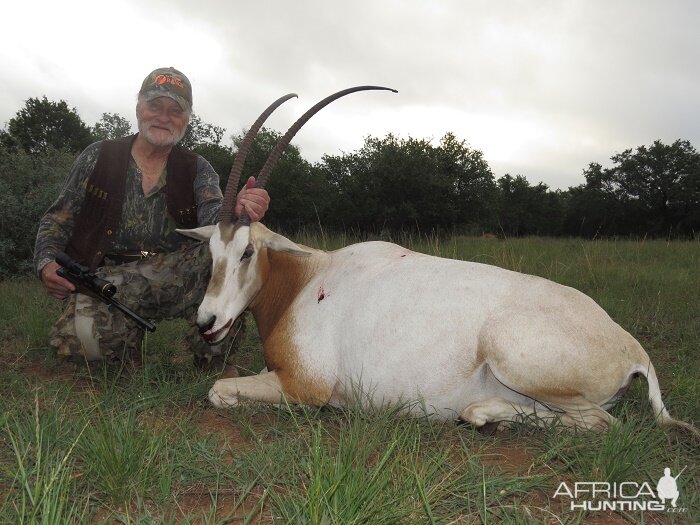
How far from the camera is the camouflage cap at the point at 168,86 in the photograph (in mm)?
4707

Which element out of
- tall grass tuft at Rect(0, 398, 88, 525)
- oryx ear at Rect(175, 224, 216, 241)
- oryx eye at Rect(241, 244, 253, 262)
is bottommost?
tall grass tuft at Rect(0, 398, 88, 525)

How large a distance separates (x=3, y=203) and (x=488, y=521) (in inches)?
533

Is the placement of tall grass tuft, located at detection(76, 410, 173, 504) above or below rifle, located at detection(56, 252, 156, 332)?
below

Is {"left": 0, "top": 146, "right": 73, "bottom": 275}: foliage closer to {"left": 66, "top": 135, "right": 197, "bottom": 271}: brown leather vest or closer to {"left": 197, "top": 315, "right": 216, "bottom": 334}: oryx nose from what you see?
{"left": 66, "top": 135, "right": 197, "bottom": 271}: brown leather vest

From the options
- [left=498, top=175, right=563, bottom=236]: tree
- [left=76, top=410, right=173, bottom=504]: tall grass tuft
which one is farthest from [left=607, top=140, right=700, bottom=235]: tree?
[left=76, top=410, right=173, bottom=504]: tall grass tuft

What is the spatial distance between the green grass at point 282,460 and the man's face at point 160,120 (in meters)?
1.96

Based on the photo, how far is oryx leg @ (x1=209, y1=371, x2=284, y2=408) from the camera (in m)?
3.46

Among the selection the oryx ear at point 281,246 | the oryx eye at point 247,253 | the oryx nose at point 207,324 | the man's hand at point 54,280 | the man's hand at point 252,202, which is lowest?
the oryx nose at point 207,324

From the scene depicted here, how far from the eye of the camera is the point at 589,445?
2783mm

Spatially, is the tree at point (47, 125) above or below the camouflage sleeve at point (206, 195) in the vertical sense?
above

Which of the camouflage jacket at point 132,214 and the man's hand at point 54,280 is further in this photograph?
the camouflage jacket at point 132,214

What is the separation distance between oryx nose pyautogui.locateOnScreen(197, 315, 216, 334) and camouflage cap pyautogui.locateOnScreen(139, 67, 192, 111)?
225cm

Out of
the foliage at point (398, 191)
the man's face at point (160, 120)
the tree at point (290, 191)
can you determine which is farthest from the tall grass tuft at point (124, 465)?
the tree at point (290, 191)

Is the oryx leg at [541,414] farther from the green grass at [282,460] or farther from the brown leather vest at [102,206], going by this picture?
the brown leather vest at [102,206]
